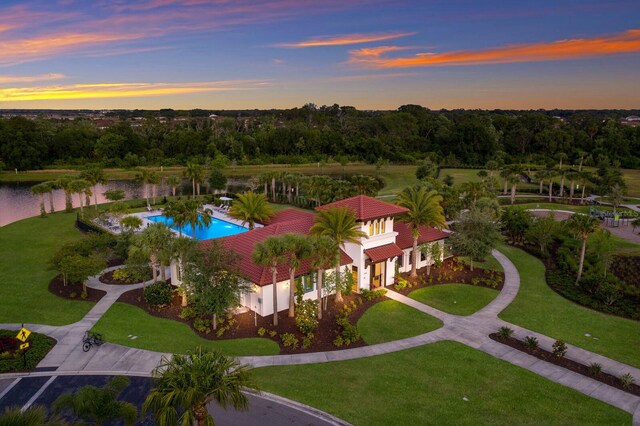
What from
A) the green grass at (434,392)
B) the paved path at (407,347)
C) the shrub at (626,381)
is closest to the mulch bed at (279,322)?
the paved path at (407,347)

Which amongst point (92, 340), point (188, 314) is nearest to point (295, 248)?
point (188, 314)

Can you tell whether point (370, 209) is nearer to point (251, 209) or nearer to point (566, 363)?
point (251, 209)

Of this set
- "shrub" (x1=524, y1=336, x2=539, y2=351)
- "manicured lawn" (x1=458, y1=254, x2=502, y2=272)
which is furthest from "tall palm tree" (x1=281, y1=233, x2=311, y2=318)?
"manicured lawn" (x1=458, y1=254, x2=502, y2=272)

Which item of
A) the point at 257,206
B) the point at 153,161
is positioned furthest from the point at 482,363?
the point at 153,161

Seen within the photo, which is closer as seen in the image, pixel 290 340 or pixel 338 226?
pixel 290 340

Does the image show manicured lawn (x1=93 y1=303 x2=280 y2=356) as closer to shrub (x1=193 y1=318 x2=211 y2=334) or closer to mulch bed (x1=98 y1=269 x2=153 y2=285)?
shrub (x1=193 y1=318 x2=211 y2=334)

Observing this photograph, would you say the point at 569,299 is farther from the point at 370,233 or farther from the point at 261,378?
the point at 261,378
